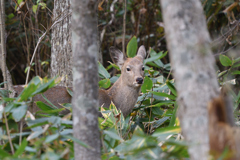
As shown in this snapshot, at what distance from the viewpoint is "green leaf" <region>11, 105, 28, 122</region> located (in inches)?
89.7

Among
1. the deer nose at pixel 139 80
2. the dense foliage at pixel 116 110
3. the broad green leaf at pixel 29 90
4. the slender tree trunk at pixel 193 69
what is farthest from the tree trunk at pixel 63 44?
the slender tree trunk at pixel 193 69

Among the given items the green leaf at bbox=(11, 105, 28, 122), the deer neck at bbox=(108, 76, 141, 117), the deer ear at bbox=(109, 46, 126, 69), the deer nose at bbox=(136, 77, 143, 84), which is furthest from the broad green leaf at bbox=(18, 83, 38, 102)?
the deer ear at bbox=(109, 46, 126, 69)

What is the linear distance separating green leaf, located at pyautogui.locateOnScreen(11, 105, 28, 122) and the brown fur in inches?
54.5

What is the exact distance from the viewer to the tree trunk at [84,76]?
6.84 feet

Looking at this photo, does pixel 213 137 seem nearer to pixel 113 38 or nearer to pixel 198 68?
pixel 198 68

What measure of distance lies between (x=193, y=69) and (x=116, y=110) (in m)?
2.29

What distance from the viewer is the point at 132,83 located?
16.3ft

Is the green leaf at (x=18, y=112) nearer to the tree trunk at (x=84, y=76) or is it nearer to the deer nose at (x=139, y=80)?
the tree trunk at (x=84, y=76)

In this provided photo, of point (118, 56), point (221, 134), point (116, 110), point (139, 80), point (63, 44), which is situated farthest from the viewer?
point (118, 56)

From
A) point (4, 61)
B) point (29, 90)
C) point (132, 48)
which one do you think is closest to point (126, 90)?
point (132, 48)

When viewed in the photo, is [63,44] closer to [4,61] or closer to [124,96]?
[124,96]

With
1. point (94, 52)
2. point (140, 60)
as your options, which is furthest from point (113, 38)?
point (94, 52)

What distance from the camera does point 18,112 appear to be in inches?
90.9

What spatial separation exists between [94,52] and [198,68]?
74 cm
